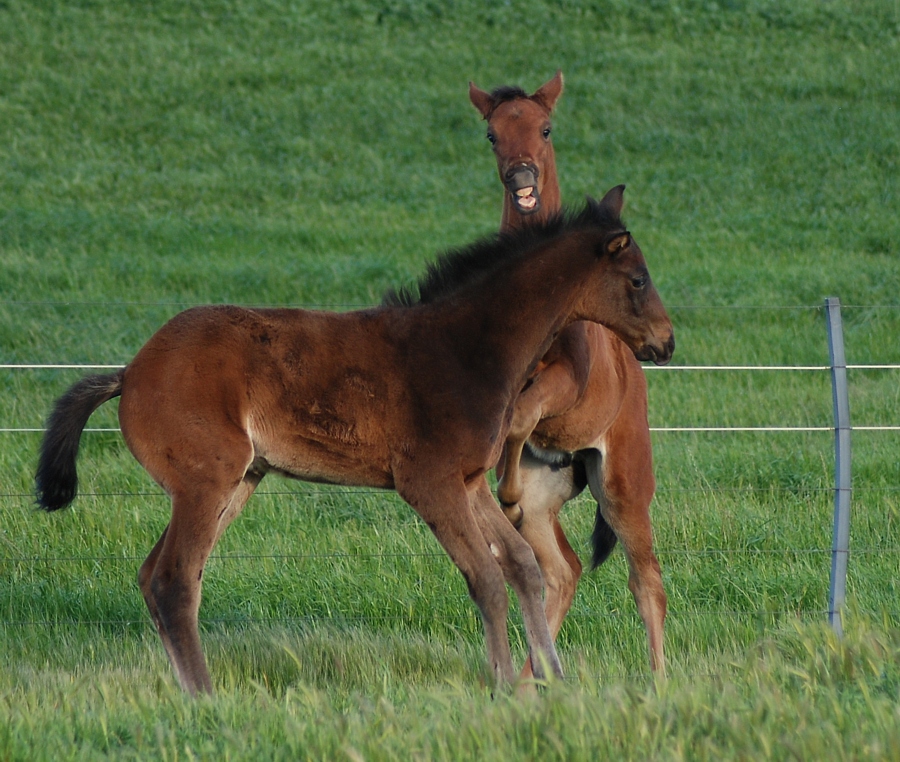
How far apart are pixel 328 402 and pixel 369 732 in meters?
1.58

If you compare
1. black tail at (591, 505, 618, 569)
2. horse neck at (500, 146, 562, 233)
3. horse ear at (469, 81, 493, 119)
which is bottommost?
black tail at (591, 505, 618, 569)

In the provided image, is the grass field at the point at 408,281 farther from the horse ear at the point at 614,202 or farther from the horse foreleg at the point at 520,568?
the horse ear at the point at 614,202

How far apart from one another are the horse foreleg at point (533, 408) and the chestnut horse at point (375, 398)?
360 millimetres

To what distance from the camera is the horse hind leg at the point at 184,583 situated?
471cm

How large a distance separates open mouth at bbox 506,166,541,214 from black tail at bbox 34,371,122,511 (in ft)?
6.87

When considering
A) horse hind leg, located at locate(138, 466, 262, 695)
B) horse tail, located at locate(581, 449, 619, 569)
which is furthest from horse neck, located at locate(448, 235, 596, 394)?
horse hind leg, located at locate(138, 466, 262, 695)

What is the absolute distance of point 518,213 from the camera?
587cm

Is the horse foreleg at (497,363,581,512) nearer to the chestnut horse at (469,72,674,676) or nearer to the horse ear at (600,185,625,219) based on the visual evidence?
the chestnut horse at (469,72,674,676)

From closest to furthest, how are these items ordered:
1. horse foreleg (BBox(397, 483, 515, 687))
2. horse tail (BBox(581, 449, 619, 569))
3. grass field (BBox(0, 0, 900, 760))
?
grass field (BBox(0, 0, 900, 760))
horse foreleg (BBox(397, 483, 515, 687))
horse tail (BBox(581, 449, 619, 569))

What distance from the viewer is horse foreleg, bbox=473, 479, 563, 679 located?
5141 millimetres

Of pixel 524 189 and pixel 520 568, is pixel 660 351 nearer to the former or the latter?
pixel 520 568

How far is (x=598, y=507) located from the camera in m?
6.06

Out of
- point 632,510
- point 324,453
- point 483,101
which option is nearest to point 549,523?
point 632,510

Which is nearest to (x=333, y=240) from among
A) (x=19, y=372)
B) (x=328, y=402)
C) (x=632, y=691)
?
(x=19, y=372)
